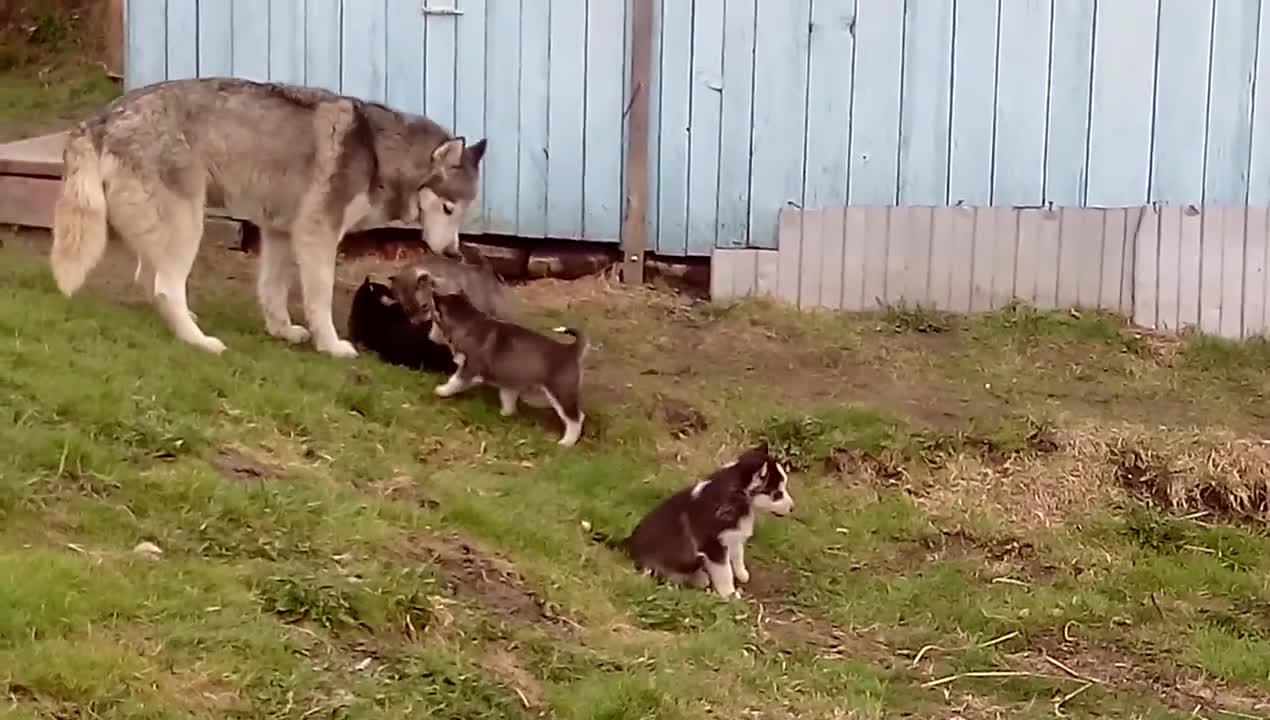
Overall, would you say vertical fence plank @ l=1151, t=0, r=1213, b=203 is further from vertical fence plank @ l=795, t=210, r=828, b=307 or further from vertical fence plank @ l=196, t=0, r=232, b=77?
vertical fence plank @ l=196, t=0, r=232, b=77

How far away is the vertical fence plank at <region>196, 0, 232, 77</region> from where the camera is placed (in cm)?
1076

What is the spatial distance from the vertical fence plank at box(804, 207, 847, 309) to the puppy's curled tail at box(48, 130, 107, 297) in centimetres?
390

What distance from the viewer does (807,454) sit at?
25.7 ft

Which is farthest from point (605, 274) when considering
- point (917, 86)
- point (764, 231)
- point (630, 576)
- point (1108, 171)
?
point (630, 576)

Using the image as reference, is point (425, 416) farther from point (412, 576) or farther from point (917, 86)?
point (917, 86)

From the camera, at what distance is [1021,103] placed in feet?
32.1

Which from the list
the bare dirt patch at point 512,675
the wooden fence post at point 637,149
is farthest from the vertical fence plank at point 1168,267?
the bare dirt patch at point 512,675

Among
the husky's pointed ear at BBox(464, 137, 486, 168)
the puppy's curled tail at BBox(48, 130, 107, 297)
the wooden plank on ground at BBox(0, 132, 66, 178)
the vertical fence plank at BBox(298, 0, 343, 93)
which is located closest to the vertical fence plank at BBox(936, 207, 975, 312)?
the husky's pointed ear at BBox(464, 137, 486, 168)

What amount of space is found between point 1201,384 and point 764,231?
8.26 ft

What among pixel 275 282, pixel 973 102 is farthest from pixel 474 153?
pixel 973 102

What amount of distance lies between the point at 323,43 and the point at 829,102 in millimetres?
2923

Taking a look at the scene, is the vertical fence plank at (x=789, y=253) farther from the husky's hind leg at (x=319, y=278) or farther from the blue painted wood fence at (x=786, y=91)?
the husky's hind leg at (x=319, y=278)

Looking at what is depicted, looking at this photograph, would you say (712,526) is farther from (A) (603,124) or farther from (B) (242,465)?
(A) (603,124)

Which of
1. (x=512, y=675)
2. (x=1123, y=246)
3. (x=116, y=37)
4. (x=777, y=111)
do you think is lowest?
(x=512, y=675)
